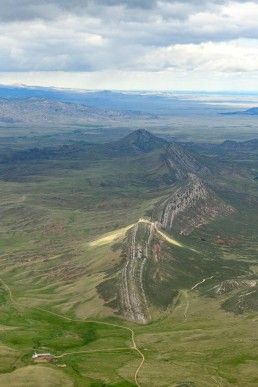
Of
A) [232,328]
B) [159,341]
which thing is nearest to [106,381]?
[159,341]

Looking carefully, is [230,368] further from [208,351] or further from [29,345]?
[29,345]

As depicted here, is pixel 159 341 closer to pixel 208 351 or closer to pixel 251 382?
pixel 208 351

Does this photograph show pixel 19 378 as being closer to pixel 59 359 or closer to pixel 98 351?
pixel 59 359

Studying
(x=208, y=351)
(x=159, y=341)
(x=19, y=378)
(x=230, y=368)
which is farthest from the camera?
(x=159, y=341)

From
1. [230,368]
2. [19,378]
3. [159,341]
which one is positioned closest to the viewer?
[19,378]

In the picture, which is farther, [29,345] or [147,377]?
[29,345]

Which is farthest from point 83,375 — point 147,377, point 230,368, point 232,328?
point 232,328

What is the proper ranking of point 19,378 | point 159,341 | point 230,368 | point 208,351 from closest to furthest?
point 19,378 → point 230,368 → point 208,351 → point 159,341

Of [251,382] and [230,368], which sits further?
[230,368]
